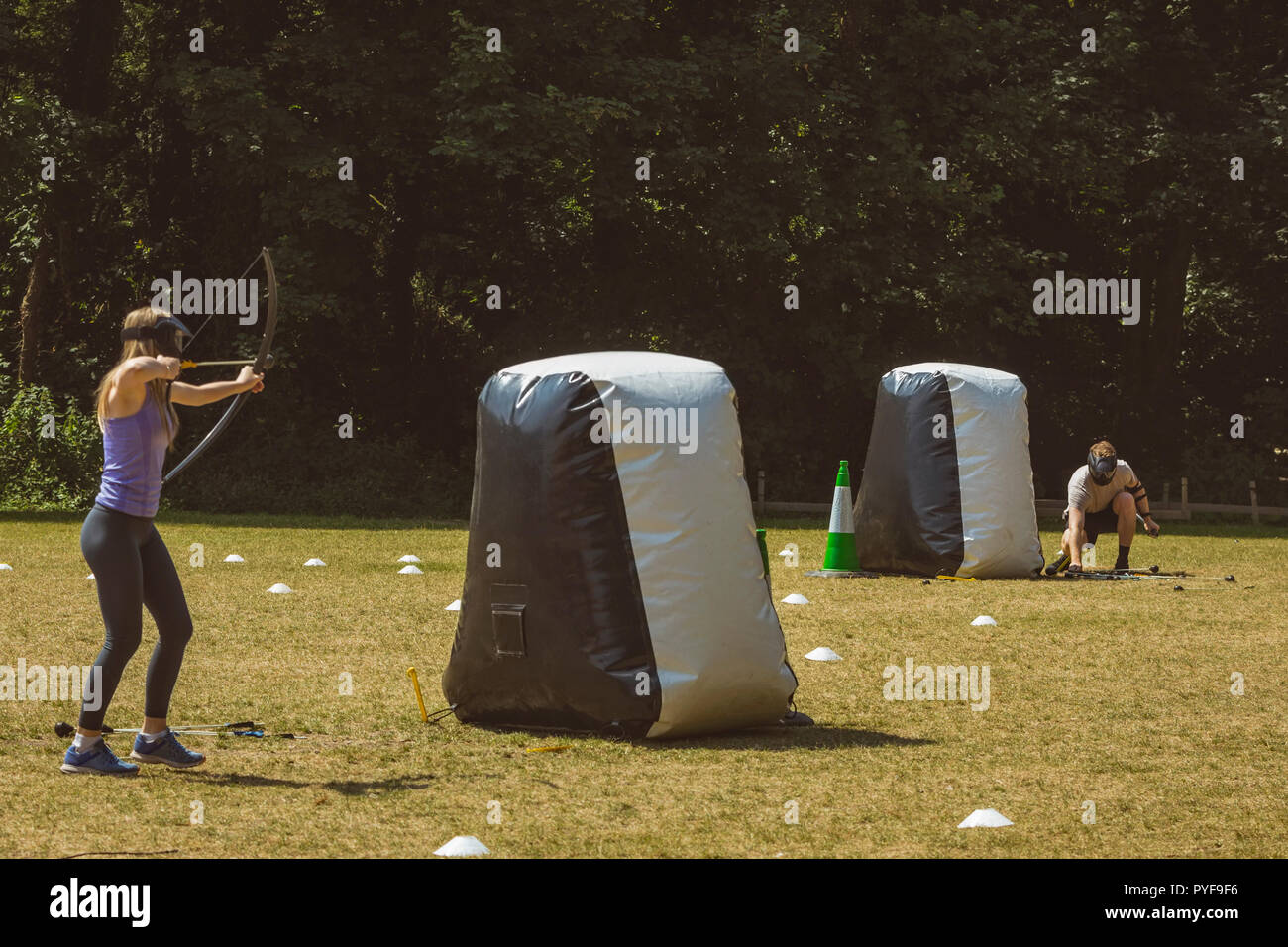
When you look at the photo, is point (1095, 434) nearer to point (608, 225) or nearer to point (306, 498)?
point (608, 225)

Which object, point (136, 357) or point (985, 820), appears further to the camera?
point (136, 357)

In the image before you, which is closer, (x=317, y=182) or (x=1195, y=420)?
(x=317, y=182)

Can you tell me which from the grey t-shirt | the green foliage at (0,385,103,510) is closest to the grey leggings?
the grey t-shirt

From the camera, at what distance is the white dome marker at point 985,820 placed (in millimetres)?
6047

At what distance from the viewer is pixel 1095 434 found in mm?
32438

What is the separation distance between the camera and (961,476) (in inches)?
632

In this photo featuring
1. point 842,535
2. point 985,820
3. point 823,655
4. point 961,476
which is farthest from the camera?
point 842,535

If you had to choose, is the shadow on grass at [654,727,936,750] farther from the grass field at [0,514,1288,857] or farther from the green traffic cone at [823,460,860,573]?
the green traffic cone at [823,460,860,573]

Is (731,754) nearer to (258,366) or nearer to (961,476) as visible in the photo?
(258,366)

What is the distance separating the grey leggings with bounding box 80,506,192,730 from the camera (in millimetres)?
6910

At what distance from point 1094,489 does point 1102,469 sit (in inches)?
9.3

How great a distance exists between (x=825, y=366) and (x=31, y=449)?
1322cm

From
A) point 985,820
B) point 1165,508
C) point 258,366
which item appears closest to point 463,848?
point 985,820

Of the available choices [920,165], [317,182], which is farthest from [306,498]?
[920,165]
